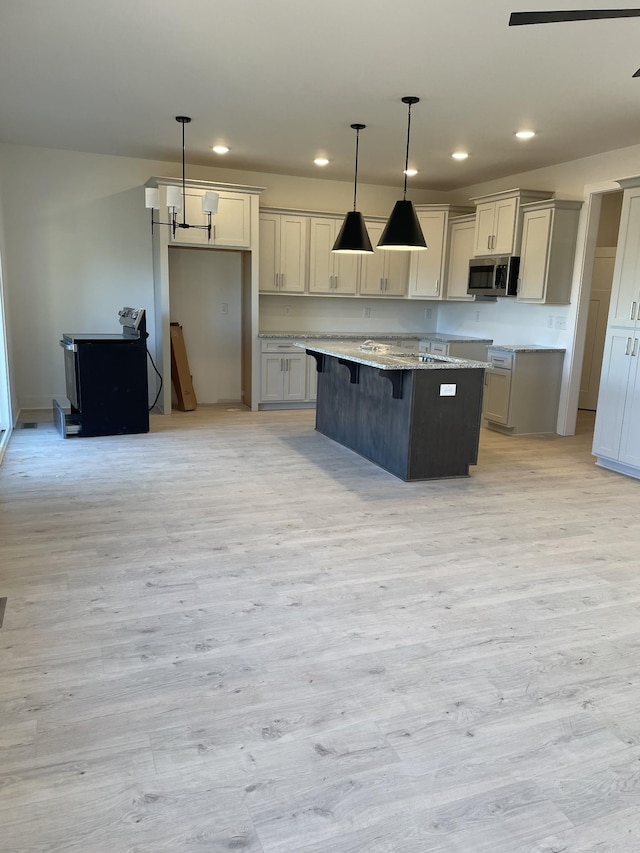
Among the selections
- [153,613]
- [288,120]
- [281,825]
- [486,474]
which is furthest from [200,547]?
[288,120]

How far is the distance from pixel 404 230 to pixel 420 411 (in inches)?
54.3

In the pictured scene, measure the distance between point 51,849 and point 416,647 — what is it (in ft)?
4.65

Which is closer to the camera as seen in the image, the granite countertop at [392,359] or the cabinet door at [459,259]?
the granite countertop at [392,359]

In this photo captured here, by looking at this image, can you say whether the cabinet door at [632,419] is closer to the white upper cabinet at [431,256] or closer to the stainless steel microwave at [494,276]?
the stainless steel microwave at [494,276]

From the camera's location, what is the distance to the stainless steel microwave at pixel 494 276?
638cm

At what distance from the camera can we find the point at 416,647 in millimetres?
2438

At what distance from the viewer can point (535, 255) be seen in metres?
6.13

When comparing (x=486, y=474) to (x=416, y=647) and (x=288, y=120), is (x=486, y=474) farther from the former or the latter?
(x=288, y=120)

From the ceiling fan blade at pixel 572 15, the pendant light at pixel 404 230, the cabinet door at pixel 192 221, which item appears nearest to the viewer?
the ceiling fan blade at pixel 572 15

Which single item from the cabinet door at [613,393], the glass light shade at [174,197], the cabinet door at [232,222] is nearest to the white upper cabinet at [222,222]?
the cabinet door at [232,222]

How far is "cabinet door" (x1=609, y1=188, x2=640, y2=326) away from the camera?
4703 millimetres

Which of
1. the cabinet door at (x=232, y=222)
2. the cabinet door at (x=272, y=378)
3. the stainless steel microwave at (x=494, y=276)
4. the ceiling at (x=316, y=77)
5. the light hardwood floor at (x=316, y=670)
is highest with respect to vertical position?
the ceiling at (x=316, y=77)

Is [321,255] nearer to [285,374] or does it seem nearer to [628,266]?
[285,374]

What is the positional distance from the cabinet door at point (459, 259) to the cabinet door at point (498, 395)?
1295 mm
